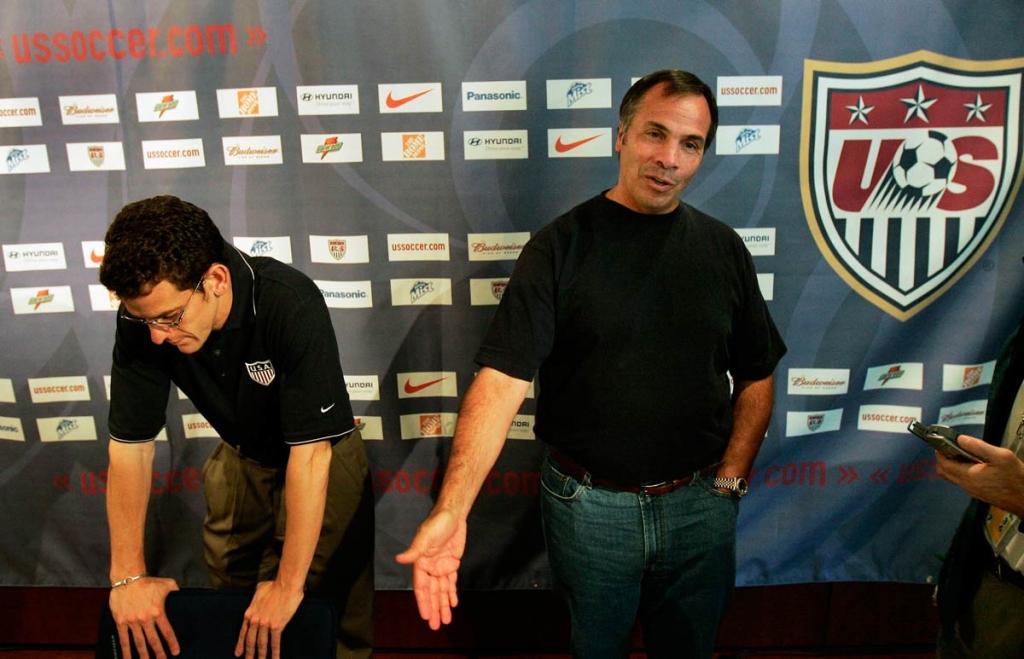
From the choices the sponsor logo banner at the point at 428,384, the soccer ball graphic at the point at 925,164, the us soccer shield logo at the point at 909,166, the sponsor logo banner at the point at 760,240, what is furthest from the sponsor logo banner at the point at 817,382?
the sponsor logo banner at the point at 428,384

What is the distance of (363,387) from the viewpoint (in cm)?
207

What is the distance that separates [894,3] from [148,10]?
83.4 inches

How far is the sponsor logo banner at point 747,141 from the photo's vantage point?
1900 millimetres

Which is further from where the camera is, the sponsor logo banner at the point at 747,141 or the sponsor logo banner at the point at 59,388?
A: the sponsor logo banner at the point at 59,388

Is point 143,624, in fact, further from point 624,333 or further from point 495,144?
point 495,144

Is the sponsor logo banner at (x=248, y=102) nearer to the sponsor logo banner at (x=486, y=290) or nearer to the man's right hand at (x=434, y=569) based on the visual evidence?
the sponsor logo banner at (x=486, y=290)

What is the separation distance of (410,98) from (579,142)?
0.51 meters

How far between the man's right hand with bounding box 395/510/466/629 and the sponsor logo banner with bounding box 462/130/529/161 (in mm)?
1204

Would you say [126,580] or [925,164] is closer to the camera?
[126,580]

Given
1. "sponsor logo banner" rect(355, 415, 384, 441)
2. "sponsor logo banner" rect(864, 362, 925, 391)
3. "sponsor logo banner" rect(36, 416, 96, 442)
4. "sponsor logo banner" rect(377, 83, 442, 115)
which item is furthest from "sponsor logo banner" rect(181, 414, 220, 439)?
"sponsor logo banner" rect(864, 362, 925, 391)

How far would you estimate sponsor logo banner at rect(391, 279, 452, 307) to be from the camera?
200 centimetres

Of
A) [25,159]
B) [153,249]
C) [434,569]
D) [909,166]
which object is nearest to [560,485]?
[434,569]

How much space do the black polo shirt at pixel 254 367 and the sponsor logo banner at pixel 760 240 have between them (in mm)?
1259

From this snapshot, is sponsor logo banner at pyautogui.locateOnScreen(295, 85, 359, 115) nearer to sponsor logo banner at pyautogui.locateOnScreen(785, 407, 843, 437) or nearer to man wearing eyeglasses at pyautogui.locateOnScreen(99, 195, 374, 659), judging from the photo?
man wearing eyeglasses at pyautogui.locateOnScreen(99, 195, 374, 659)
